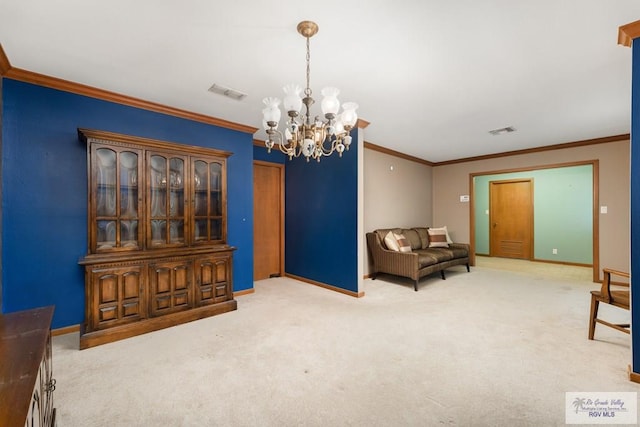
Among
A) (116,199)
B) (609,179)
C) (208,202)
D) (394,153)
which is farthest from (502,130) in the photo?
(116,199)

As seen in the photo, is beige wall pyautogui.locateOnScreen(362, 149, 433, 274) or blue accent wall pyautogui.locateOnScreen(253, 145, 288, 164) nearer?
blue accent wall pyautogui.locateOnScreen(253, 145, 288, 164)

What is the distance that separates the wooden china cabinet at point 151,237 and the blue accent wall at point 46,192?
302mm

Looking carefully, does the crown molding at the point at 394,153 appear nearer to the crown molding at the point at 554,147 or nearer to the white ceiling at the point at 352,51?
the crown molding at the point at 554,147

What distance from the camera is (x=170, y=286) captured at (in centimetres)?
295

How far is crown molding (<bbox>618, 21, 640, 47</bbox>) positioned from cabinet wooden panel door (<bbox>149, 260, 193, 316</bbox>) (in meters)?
4.09

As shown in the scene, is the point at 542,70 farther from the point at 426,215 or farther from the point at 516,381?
the point at 426,215

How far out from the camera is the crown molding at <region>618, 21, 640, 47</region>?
1818 mm

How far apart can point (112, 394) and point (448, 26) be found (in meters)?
3.35

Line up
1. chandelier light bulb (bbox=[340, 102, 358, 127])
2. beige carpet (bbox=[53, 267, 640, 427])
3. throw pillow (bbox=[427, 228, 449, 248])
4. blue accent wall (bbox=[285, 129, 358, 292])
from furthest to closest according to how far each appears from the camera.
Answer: throw pillow (bbox=[427, 228, 449, 248])
blue accent wall (bbox=[285, 129, 358, 292])
chandelier light bulb (bbox=[340, 102, 358, 127])
beige carpet (bbox=[53, 267, 640, 427])

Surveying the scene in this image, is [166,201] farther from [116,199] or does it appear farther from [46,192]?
[46,192]

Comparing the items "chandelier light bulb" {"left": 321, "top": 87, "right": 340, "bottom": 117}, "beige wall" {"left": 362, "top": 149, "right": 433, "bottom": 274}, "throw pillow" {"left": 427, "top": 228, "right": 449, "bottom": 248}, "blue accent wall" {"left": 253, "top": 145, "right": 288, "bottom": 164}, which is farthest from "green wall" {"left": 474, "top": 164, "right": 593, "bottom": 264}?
"chandelier light bulb" {"left": 321, "top": 87, "right": 340, "bottom": 117}

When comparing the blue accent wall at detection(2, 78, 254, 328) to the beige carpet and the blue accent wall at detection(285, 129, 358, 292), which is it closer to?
the beige carpet

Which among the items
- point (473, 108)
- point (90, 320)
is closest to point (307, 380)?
point (90, 320)

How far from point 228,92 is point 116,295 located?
227cm
